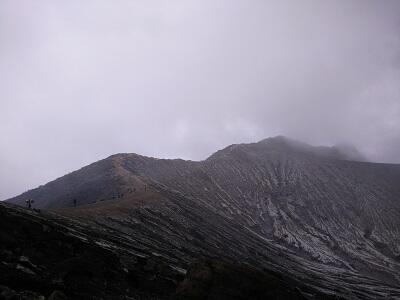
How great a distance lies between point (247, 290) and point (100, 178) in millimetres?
154951

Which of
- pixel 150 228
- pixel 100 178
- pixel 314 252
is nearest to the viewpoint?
pixel 150 228

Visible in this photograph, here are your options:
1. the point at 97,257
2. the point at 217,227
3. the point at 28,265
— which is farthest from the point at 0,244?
the point at 217,227

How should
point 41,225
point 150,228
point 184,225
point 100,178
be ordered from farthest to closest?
point 100,178
point 184,225
point 150,228
point 41,225

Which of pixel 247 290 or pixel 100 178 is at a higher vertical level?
pixel 100 178

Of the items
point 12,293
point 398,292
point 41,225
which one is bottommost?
point 398,292

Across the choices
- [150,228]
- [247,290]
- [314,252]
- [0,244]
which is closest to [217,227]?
[150,228]

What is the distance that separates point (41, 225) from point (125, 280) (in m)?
16.4

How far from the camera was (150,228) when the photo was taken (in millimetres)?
115188

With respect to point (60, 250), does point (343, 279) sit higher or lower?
lower

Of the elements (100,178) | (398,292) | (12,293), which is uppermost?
(100,178)

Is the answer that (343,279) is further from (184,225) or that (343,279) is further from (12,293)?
(12,293)

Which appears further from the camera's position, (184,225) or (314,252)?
(314,252)

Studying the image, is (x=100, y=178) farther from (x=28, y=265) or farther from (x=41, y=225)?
(x=28, y=265)

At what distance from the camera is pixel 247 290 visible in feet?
113
